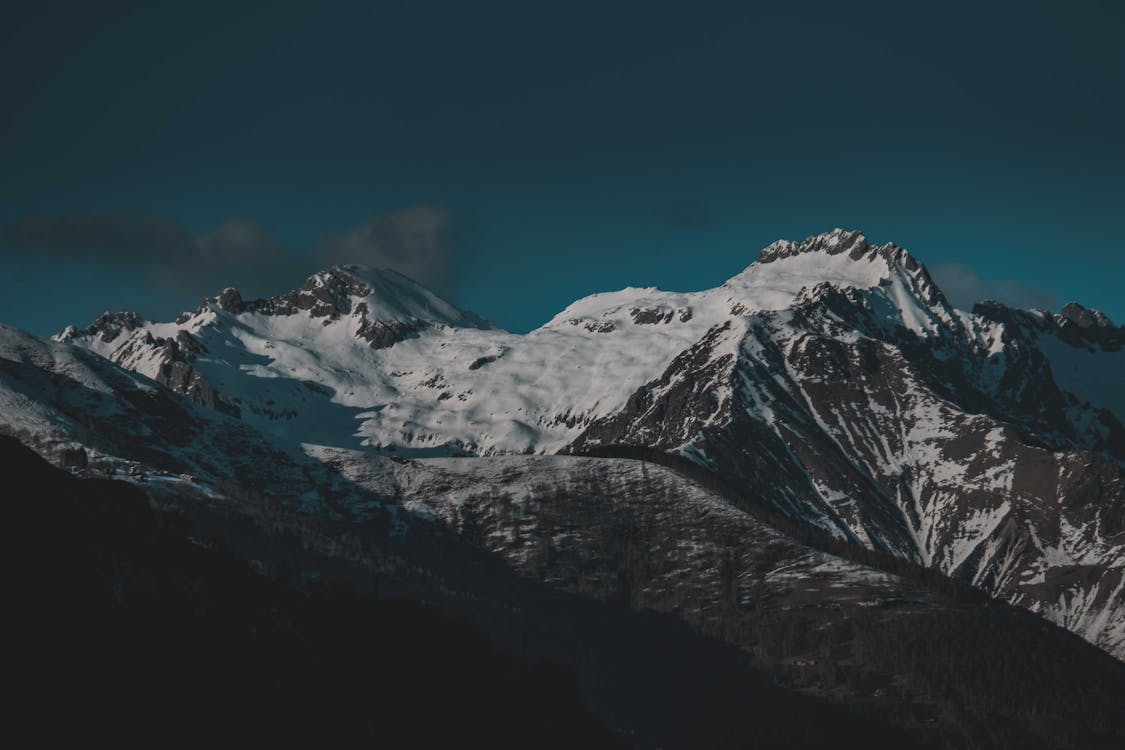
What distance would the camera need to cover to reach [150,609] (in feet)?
588

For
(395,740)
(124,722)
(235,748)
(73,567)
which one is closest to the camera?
(124,722)

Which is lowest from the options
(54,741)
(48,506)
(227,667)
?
(54,741)

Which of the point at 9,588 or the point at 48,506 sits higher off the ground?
the point at 48,506

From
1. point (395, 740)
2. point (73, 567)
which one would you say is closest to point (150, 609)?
point (73, 567)

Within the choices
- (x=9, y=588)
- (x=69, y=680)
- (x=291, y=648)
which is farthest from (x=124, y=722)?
(x=291, y=648)

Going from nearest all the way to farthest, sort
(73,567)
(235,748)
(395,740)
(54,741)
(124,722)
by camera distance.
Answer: (54,741) < (124,722) < (235,748) < (73,567) < (395,740)

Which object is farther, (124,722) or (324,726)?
(324,726)

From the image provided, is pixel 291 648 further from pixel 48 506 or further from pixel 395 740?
pixel 48 506

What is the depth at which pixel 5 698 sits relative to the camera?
14062 centimetres

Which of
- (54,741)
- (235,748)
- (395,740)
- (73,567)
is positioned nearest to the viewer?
(54,741)

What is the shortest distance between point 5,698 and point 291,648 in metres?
59.9

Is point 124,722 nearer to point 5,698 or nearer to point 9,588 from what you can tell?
point 5,698

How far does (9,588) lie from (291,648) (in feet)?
153

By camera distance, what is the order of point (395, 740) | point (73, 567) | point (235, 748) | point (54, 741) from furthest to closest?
point (395, 740), point (73, 567), point (235, 748), point (54, 741)
